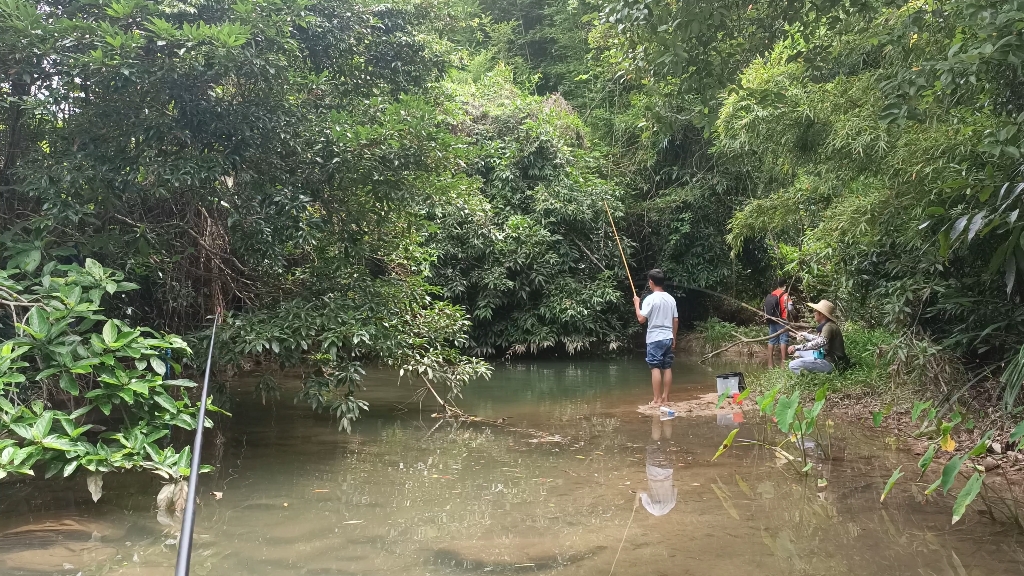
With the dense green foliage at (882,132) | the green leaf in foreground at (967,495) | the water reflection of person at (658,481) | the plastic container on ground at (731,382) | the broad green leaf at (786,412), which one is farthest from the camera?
the plastic container on ground at (731,382)

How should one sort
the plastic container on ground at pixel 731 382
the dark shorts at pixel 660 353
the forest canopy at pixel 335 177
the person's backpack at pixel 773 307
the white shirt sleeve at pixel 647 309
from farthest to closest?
the person's backpack at pixel 773 307, the white shirt sleeve at pixel 647 309, the dark shorts at pixel 660 353, the plastic container on ground at pixel 731 382, the forest canopy at pixel 335 177

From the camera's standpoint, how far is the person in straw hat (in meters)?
7.19

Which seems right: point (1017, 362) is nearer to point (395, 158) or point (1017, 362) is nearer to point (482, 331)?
point (395, 158)

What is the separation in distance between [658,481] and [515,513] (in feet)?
3.53

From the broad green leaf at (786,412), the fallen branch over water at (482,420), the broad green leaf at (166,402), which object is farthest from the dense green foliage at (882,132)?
the broad green leaf at (166,402)

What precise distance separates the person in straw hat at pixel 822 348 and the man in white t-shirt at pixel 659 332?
3.96 ft

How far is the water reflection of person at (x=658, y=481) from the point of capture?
A: 164 inches

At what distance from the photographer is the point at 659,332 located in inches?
290

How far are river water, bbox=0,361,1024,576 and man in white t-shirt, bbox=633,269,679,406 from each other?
1.05 metres

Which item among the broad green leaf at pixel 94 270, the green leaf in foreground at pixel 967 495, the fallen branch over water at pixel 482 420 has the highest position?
the broad green leaf at pixel 94 270

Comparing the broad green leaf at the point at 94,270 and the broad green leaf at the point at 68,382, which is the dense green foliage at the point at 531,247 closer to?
the broad green leaf at the point at 94,270

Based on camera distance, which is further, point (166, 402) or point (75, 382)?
point (166, 402)

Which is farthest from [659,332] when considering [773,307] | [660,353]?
[773,307]

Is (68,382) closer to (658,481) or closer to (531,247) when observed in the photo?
(658,481)
